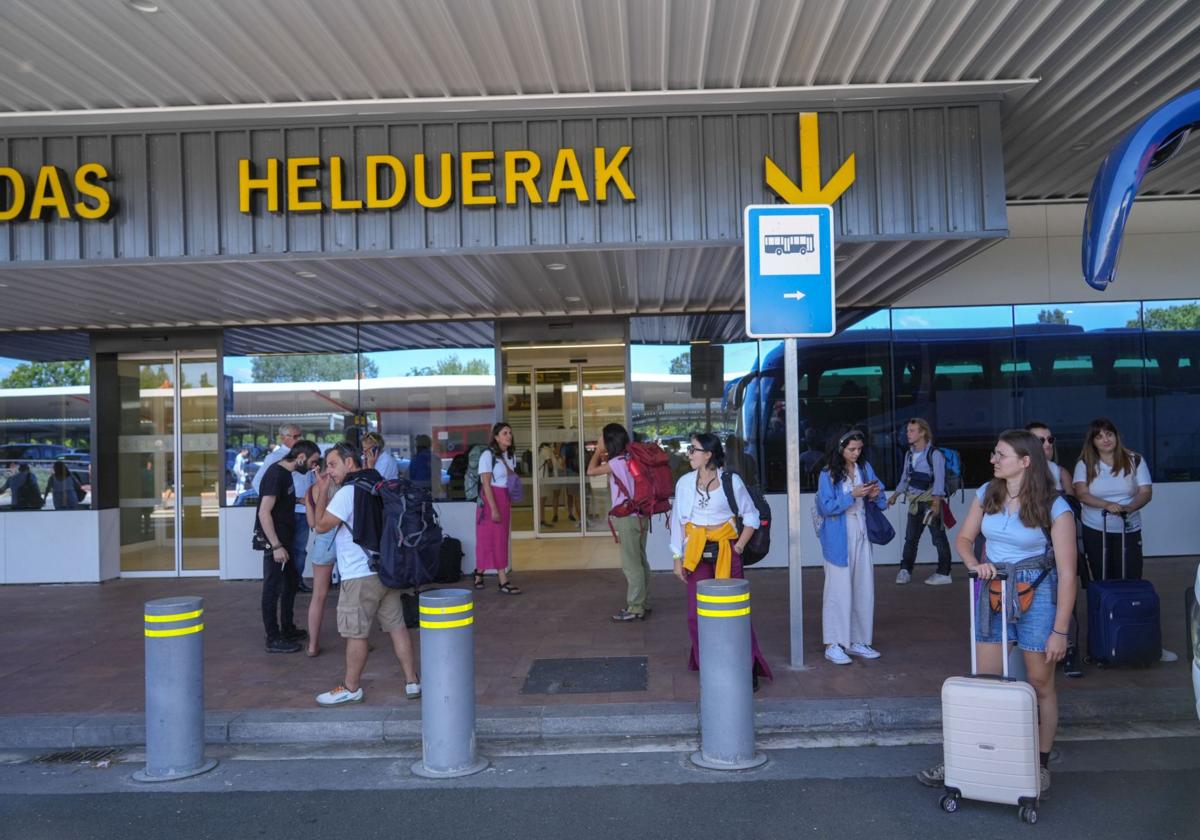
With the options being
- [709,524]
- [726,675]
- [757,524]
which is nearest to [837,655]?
[757,524]

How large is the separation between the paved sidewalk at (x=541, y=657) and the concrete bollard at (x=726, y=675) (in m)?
0.66

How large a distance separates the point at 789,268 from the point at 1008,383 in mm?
6137

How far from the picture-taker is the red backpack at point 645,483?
812cm

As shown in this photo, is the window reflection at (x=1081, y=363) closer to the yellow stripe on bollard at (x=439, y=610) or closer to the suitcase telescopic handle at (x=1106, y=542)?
the suitcase telescopic handle at (x=1106, y=542)

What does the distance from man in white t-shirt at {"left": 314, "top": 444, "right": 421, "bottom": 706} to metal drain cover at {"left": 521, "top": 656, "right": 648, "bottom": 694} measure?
0.89 metres

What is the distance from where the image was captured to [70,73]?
6523 millimetres

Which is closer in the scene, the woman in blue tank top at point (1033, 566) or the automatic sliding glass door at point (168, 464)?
the woman in blue tank top at point (1033, 566)

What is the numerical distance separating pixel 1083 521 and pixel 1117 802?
305cm

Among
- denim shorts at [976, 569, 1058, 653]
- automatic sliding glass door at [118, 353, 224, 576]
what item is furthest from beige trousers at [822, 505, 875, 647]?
automatic sliding glass door at [118, 353, 224, 576]

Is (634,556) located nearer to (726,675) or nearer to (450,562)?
(450,562)

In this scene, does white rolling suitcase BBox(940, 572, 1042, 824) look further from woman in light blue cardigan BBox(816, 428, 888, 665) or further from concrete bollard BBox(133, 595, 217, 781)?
concrete bollard BBox(133, 595, 217, 781)

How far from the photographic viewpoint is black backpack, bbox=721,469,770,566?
6281 mm

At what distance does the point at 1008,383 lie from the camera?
36.9 feet

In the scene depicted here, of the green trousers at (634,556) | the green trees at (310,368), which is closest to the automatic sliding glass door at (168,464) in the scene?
the green trees at (310,368)
